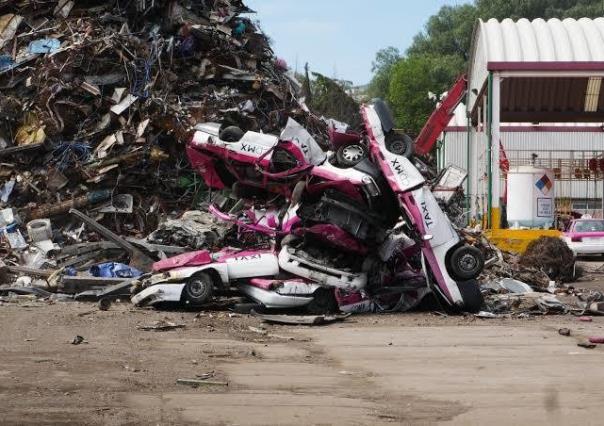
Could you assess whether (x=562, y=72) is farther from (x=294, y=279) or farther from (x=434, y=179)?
(x=294, y=279)

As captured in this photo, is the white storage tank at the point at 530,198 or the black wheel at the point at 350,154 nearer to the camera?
the black wheel at the point at 350,154

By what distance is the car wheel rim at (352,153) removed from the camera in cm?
1268

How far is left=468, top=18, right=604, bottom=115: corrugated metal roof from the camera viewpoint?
27844 mm

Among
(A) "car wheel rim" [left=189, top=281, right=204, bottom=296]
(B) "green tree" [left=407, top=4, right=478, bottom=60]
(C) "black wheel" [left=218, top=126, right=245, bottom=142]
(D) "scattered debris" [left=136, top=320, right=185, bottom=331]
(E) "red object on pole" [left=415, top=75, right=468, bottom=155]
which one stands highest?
(B) "green tree" [left=407, top=4, right=478, bottom=60]

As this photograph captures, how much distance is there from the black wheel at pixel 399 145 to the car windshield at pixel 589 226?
14.1 meters

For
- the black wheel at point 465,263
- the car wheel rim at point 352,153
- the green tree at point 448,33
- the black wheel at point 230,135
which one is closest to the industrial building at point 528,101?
the black wheel at point 465,263

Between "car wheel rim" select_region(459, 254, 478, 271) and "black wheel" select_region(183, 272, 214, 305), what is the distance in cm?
322

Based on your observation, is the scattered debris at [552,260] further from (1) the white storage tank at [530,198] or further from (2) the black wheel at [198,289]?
(1) the white storage tank at [530,198]

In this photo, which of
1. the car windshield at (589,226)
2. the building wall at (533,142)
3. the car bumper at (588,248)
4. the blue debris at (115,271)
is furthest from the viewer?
the building wall at (533,142)

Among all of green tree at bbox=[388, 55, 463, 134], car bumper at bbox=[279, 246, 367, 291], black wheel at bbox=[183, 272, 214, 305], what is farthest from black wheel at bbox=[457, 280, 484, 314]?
green tree at bbox=[388, 55, 463, 134]

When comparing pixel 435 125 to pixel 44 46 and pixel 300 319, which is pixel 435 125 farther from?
pixel 300 319

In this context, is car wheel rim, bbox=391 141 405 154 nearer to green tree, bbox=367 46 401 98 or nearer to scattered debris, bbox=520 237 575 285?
scattered debris, bbox=520 237 575 285

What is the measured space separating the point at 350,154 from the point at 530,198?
48.5ft

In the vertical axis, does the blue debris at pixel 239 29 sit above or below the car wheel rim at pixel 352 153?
above
